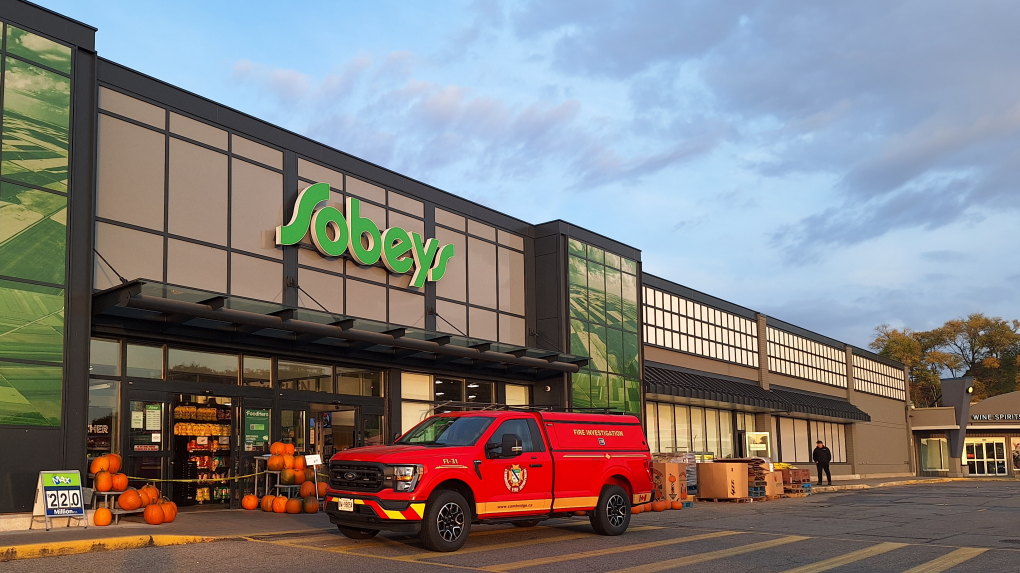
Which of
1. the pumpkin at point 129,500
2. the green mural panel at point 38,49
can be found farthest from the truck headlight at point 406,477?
the green mural panel at point 38,49

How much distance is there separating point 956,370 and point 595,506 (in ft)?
310

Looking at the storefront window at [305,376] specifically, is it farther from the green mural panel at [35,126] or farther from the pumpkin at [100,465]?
the green mural panel at [35,126]

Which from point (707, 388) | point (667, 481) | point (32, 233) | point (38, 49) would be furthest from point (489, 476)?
point (707, 388)

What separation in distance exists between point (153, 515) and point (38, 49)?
8.74m

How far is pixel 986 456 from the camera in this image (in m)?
69.3

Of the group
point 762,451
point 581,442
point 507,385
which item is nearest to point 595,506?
point 581,442

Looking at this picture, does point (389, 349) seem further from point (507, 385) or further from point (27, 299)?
point (27, 299)

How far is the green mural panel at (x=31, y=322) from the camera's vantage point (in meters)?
15.3

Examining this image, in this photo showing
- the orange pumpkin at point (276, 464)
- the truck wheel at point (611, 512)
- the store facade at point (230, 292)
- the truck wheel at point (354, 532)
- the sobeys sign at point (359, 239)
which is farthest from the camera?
the sobeys sign at point (359, 239)

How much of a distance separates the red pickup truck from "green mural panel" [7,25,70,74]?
9397mm

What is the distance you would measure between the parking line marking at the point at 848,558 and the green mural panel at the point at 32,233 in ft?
43.6

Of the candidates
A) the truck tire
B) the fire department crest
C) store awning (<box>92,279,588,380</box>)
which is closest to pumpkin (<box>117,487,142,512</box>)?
store awning (<box>92,279,588,380</box>)

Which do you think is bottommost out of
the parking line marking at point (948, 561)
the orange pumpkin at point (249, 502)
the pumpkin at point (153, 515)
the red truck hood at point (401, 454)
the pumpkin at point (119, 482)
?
the parking line marking at point (948, 561)

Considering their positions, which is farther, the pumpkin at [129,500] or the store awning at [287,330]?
the store awning at [287,330]
